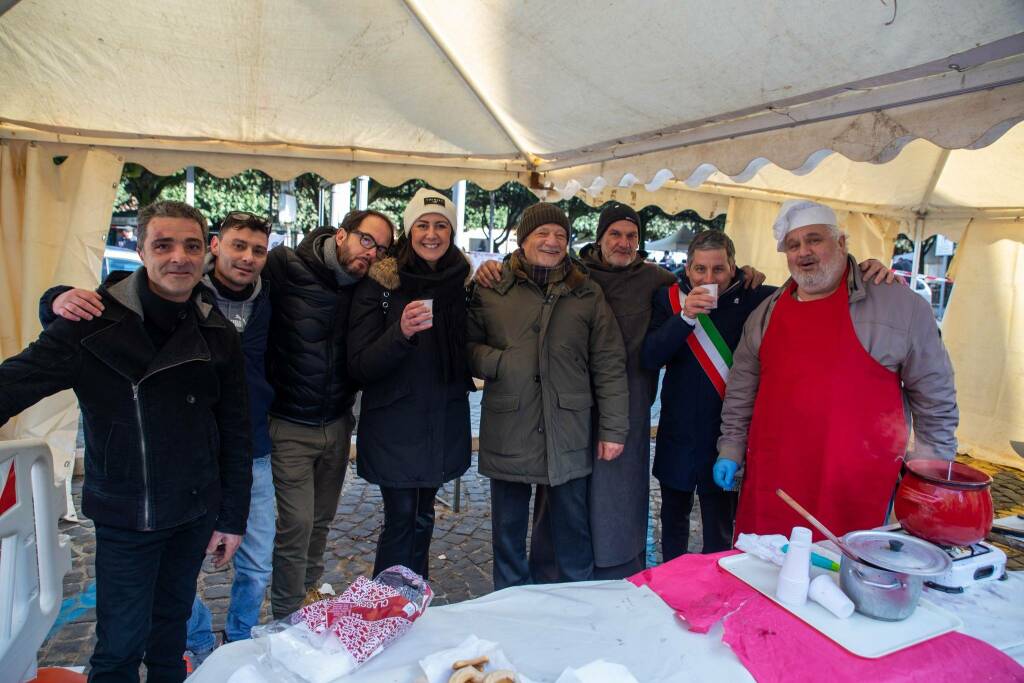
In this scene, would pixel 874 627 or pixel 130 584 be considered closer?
pixel 874 627

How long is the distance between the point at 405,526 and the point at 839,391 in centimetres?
207

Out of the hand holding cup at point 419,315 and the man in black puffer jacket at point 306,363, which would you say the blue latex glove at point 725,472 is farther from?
the man in black puffer jacket at point 306,363

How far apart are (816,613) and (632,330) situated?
188cm

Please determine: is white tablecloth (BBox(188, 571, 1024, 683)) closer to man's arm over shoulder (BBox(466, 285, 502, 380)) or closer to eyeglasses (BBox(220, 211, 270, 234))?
man's arm over shoulder (BBox(466, 285, 502, 380))

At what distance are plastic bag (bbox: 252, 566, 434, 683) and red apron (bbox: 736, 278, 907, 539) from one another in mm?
1722

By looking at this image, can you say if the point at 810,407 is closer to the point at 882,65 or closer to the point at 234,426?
the point at 882,65

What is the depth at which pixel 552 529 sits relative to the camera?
321cm

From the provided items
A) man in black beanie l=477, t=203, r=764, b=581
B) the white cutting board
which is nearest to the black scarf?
man in black beanie l=477, t=203, r=764, b=581

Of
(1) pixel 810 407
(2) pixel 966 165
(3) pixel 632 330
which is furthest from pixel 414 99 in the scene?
(2) pixel 966 165

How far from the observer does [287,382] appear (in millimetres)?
2795

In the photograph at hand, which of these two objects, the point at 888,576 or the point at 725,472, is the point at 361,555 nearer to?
the point at 725,472

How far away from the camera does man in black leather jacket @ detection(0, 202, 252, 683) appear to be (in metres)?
1.91

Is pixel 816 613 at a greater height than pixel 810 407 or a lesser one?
lesser

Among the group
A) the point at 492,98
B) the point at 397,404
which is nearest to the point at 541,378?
the point at 397,404
